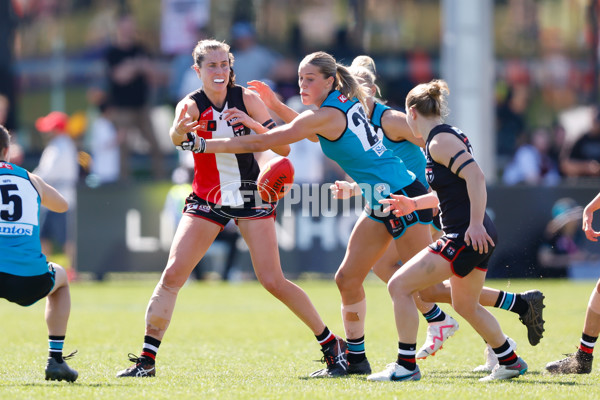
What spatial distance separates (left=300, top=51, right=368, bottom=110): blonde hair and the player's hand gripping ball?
0.67 metres

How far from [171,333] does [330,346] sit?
3.08m

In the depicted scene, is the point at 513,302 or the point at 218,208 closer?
the point at 218,208

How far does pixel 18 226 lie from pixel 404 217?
254 cm

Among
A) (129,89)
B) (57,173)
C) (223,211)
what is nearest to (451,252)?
(223,211)

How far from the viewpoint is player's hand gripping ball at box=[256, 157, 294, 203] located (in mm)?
7062

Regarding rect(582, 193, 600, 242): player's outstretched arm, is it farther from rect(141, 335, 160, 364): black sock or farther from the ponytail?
rect(141, 335, 160, 364): black sock

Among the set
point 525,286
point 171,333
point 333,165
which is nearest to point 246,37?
point 333,165

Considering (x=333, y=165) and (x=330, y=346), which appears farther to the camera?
(x=333, y=165)

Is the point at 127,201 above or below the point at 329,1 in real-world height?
below

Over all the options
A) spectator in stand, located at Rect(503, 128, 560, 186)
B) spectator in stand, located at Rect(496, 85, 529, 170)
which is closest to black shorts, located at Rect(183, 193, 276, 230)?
spectator in stand, located at Rect(503, 128, 560, 186)

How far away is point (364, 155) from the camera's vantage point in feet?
22.4

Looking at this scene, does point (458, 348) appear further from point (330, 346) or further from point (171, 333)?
point (171, 333)

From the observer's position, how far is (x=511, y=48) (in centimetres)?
2189

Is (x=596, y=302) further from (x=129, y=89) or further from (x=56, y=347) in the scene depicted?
(x=129, y=89)
